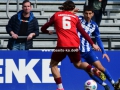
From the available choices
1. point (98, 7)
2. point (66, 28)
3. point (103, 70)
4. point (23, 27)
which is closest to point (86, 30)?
point (103, 70)

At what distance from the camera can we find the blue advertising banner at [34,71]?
1420cm

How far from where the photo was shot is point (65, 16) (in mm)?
12562

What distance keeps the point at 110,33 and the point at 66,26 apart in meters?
3.73

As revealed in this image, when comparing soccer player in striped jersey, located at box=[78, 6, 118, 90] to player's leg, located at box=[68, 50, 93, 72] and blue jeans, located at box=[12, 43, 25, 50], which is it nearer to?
player's leg, located at box=[68, 50, 93, 72]

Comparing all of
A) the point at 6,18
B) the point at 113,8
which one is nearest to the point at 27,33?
the point at 6,18

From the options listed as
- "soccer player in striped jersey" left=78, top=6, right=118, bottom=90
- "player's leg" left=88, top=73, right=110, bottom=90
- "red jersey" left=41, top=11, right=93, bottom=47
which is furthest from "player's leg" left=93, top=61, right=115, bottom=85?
"red jersey" left=41, top=11, right=93, bottom=47

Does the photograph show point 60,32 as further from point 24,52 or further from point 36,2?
point 36,2

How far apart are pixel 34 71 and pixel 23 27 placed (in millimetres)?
1083

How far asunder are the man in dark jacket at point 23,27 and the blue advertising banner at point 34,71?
19cm

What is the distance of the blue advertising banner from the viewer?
46.6 ft

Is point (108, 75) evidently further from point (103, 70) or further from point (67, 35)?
point (67, 35)

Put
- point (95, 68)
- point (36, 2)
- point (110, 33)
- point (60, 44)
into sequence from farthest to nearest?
point (36, 2) < point (110, 33) < point (95, 68) < point (60, 44)

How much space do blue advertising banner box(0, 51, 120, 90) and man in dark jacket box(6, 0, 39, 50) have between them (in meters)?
0.19

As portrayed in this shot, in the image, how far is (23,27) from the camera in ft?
46.6
